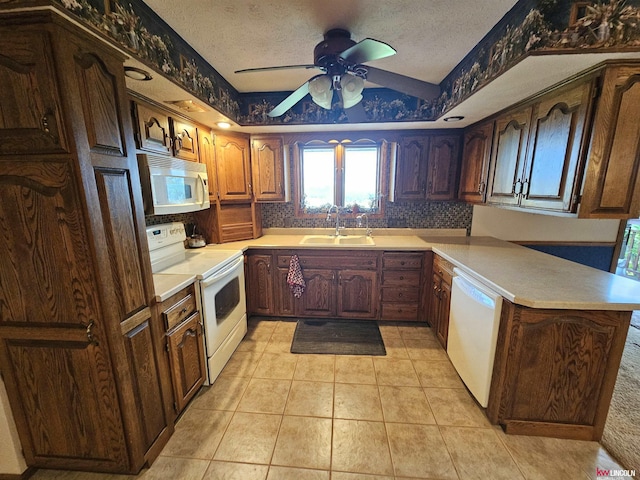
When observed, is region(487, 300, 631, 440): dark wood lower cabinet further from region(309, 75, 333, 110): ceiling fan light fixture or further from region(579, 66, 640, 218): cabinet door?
region(309, 75, 333, 110): ceiling fan light fixture

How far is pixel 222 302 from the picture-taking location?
215 cm

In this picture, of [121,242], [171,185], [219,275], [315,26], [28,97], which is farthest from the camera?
[219,275]

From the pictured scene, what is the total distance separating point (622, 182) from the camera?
1461 mm

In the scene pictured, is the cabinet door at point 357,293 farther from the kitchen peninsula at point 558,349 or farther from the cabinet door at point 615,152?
the cabinet door at point 615,152

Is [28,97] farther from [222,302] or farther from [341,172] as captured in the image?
[341,172]

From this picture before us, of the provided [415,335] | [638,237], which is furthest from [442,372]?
[638,237]

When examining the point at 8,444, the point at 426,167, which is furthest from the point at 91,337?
the point at 426,167

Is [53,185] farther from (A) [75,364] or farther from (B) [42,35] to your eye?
(A) [75,364]

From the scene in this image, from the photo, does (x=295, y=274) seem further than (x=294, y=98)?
Yes

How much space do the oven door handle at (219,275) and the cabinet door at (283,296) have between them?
1.76 feet

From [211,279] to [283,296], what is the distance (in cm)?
111

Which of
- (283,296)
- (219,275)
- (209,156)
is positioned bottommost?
(283,296)

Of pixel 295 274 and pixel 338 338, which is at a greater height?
pixel 295 274

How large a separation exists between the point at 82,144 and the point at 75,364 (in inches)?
39.5
